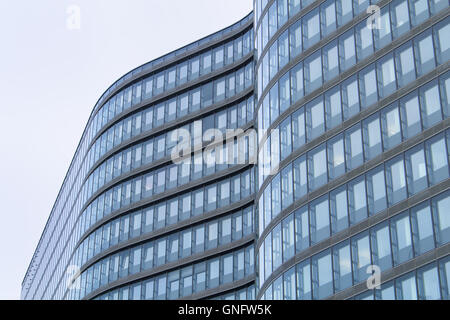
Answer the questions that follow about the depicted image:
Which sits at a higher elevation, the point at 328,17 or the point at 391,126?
the point at 328,17

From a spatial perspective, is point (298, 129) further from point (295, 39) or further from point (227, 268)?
point (227, 268)

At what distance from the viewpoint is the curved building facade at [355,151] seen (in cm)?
4738

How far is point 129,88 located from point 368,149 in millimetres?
42467

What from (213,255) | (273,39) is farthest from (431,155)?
(213,255)

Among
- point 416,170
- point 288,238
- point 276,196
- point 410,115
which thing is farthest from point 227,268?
point 416,170

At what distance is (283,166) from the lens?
5750 centimetres

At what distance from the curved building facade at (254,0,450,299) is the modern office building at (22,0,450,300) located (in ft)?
0.27

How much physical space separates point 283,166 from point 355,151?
233 inches

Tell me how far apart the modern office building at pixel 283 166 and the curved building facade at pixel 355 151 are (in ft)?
0.27

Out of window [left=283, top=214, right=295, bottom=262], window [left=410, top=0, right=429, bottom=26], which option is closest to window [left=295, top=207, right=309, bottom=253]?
window [left=283, top=214, right=295, bottom=262]

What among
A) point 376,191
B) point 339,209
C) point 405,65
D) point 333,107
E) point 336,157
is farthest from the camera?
point 333,107

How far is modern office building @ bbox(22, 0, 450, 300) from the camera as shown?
4866 cm

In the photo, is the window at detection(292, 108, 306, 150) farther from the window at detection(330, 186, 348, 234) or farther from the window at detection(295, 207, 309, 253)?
the window at detection(330, 186, 348, 234)

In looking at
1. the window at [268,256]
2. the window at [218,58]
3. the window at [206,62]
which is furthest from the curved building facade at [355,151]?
the window at [206,62]
